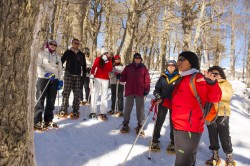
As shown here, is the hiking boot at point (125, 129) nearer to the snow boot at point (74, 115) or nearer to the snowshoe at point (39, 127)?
the snow boot at point (74, 115)

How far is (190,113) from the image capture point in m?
3.45

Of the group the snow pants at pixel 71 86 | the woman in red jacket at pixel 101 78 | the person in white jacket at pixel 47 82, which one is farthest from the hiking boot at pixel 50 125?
the woman in red jacket at pixel 101 78

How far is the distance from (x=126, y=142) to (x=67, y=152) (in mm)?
1599

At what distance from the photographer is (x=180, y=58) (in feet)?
12.3

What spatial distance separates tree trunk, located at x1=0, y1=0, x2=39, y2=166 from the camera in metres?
2.10

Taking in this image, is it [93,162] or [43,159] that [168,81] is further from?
[43,159]

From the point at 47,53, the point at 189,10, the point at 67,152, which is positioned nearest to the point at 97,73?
the point at 47,53

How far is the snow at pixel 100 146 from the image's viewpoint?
195 inches

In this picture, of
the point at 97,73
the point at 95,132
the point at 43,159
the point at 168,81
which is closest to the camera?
the point at 43,159

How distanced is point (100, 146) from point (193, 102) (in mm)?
3034

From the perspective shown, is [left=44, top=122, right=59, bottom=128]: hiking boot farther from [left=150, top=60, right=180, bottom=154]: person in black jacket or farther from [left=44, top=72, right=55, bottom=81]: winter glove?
[left=150, top=60, right=180, bottom=154]: person in black jacket

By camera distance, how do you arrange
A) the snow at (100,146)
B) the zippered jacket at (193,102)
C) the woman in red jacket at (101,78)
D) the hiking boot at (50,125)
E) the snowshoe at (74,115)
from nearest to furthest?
the zippered jacket at (193,102) < the snow at (100,146) < the hiking boot at (50,125) < the snowshoe at (74,115) < the woman in red jacket at (101,78)

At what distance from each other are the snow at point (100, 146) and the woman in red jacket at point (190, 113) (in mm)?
1903

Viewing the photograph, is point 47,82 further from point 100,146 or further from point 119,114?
point 119,114
